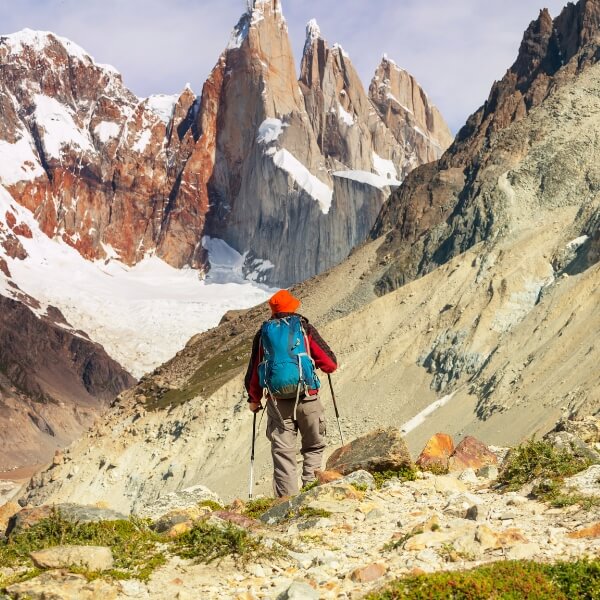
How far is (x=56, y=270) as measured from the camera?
174125 millimetres

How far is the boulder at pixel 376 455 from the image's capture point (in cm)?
→ 1079

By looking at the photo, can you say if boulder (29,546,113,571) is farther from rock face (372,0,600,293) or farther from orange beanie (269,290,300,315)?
rock face (372,0,600,293)

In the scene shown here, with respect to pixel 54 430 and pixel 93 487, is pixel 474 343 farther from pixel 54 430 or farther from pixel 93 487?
pixel 54 430

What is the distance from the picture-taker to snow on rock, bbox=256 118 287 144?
173 meters

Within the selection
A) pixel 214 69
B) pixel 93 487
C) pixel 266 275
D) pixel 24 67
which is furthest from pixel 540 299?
pixel 24 67

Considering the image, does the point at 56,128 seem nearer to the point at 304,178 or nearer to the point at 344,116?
the point at 344,116

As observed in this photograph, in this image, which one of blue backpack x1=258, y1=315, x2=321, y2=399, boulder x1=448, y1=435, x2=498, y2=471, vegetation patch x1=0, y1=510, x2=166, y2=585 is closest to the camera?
vegetation patch x1=0, y1=510, x2=166, y2=585

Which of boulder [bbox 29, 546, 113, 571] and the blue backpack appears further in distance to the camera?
the blue backpack

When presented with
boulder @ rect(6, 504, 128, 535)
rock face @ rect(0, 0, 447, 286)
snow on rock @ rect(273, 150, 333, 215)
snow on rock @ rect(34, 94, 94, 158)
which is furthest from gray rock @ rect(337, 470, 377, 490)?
snow on rock @ rect(34, 94, 94, 158)

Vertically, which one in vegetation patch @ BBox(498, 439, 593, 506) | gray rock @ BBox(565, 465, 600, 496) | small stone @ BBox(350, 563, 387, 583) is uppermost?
vegetation patch @ BBox(498, 439, 593, 506)

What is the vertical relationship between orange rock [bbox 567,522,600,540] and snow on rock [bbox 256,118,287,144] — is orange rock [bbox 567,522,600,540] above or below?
below

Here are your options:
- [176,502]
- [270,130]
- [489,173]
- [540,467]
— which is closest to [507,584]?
[540,467]

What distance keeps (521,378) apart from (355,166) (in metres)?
155

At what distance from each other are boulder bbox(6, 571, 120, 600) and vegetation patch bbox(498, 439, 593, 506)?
12.7 ft
